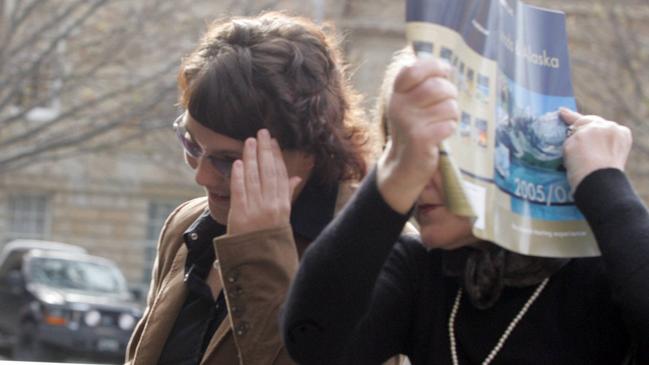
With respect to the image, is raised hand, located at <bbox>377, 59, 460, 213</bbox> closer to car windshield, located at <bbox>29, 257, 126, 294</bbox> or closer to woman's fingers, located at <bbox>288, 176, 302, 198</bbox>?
woman's fingers, located at <bbox>288, 176, 302, 198</bbox>

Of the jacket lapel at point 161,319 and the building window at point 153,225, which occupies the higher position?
the jacket lapel at point 161,319

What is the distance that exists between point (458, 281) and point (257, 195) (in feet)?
1.73

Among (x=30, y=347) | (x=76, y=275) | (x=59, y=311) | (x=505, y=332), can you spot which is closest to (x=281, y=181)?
(x=505, y=332)

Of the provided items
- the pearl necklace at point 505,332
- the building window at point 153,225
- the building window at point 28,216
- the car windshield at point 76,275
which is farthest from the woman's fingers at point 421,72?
the building window at point 28,216

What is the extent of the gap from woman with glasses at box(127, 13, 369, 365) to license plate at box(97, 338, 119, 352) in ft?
41.0

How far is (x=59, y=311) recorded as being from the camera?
49.3ft

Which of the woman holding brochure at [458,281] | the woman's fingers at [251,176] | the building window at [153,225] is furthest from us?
the building window at [153,225]

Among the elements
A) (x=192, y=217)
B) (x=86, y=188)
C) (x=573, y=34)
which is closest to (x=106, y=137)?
(x=573, y=34)

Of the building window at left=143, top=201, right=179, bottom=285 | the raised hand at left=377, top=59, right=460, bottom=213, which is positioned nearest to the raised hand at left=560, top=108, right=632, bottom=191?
the raised hand at left=377, top=59, right=460, bottom=213

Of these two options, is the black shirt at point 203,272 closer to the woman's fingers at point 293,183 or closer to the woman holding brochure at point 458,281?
the woman's fingers at point 293,183

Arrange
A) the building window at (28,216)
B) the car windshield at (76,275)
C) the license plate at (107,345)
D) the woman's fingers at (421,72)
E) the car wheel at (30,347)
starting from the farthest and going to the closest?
the building window at (28,216)
the car windshield at (76,275)
the license plate at (107,345)
the car wheel at (30,347)
the woman's fingers at (421,72)

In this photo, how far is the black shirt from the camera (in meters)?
2.59

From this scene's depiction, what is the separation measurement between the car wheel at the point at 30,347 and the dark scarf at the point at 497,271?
43.5 feet

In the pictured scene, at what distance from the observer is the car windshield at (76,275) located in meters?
16.1
